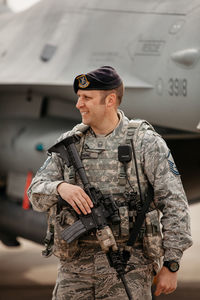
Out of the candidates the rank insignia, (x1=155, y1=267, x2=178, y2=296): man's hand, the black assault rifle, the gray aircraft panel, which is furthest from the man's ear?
the gray aircraft panel

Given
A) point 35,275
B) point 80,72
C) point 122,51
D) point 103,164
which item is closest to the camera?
point 103,164

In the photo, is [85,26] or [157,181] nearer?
[157,181]

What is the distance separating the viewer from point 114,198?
3.31 m

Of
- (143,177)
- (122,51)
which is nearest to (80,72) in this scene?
(122,51)

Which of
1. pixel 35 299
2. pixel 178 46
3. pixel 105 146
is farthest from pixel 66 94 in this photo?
pixel 105 146

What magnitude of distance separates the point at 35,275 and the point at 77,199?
5641mm

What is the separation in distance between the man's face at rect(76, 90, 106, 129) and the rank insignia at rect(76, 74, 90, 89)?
0.10 ft

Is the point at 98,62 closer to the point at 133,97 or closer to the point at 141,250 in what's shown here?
the point at 133,97

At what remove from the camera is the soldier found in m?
3.21

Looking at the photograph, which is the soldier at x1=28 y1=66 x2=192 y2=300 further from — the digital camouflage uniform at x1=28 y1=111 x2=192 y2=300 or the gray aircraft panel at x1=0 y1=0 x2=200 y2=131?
the gray aircraft panel at x1=0 y1=0 x2=200 y2=131

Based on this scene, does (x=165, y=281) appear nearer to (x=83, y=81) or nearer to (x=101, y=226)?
(x=101, y=226)

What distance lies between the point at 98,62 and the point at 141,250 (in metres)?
3.16

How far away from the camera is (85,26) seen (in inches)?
255

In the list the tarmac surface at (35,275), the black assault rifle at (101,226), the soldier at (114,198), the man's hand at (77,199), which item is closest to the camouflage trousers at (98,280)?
the soldier at (114,198)
